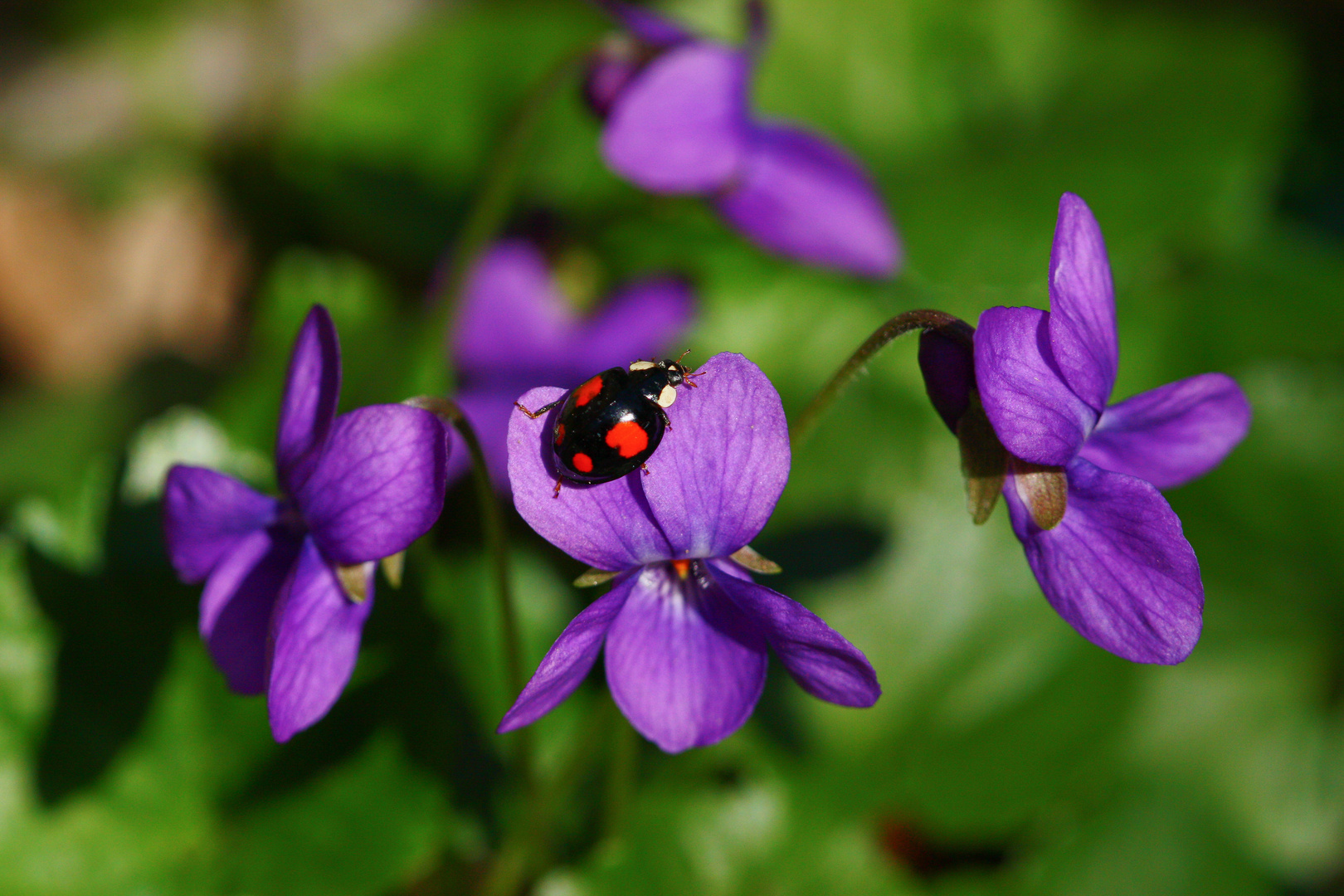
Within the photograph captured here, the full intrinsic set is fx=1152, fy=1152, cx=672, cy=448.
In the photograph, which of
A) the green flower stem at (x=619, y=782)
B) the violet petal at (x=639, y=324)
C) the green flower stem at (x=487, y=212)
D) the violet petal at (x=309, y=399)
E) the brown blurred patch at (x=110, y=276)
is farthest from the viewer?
the brown blurred patch at (x=110, y=276)

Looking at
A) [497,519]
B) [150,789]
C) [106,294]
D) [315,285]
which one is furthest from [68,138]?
[497,519]

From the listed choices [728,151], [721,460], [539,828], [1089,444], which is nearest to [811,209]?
[728,151]

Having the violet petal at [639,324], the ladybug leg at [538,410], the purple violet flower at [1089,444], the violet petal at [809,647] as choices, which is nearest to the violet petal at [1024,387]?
the purple violet flower at [1089,444]

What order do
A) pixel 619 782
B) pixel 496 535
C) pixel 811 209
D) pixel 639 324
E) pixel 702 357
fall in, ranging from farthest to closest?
1. pixel 702 357
2. pixel 639 324
3. pixel 811 209
4. pixel 619 782
5. pixel 496 535

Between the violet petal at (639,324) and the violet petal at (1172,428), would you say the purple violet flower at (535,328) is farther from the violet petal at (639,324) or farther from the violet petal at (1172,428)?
the violet petal at (1172,428)

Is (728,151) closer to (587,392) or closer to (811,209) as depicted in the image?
(811,209)

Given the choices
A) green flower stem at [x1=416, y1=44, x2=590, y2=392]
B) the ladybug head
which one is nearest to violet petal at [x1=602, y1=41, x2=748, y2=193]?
green flower stem at [x1=416, y1=44, x2=590, y2=392]
